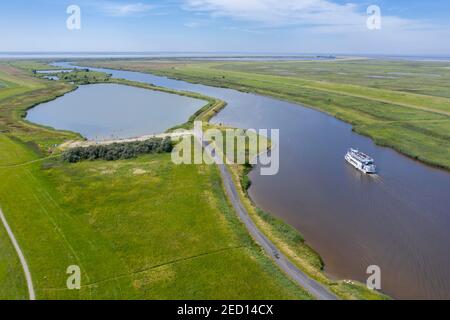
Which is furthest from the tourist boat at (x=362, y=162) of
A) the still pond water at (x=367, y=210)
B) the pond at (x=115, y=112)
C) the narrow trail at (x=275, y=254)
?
the pond at (x=115, y=112)

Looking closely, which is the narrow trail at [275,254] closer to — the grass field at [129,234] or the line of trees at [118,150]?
the grass field at [129,234]

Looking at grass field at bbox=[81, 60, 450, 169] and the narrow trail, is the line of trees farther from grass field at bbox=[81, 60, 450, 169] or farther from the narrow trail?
grass field at bbox=[81, 60, 450, 169]

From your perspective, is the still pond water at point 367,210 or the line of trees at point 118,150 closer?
the still pond water at point 367,210

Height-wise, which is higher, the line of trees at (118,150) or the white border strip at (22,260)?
the line of trees at (118,150)

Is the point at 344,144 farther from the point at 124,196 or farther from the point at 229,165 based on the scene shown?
the point at 124,196

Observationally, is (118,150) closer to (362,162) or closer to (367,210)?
(362,162)
